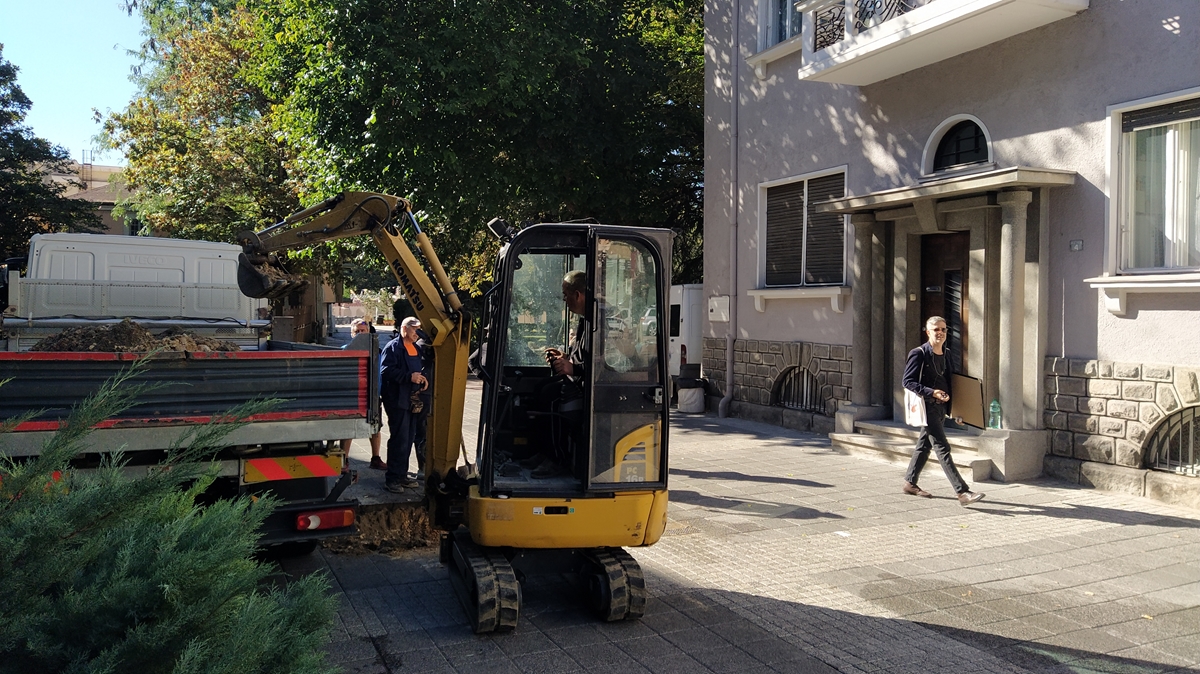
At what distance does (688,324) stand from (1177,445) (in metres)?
8.99

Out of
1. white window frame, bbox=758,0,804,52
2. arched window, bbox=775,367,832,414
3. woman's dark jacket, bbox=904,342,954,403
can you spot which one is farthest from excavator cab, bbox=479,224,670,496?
white window frame, bbox=758,0,804,52

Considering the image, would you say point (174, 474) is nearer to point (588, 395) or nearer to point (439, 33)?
point (588, 395)

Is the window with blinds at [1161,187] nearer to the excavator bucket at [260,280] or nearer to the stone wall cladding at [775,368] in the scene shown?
the stone wall cladding at [775,368]

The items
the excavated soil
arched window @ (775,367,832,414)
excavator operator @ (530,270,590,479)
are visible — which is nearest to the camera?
excavator operator @ (530,270,590,479)

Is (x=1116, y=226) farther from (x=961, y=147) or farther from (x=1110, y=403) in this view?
(x=961, y=147)

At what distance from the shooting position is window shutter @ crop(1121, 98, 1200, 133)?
8.55 metres

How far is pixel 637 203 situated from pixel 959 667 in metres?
13.1

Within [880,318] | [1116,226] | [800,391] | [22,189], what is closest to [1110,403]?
[1116,226]

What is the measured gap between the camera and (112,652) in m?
2.10

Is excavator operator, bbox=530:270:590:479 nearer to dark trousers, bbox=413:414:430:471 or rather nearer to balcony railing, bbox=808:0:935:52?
dark trousers, bbox=413:414:430:471

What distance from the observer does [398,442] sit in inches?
331

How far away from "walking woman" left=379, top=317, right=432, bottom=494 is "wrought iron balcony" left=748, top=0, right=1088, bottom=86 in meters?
6.46

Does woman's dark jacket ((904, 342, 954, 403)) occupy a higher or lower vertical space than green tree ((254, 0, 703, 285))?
lower

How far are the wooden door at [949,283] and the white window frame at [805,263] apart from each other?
1106 mm
